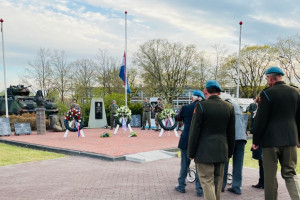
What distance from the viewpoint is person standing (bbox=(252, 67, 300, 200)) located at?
4195mm

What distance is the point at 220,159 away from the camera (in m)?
3.99

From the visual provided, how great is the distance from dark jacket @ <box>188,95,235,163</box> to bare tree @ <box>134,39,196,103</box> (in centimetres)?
3967

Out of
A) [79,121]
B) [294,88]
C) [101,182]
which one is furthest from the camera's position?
[79,121]

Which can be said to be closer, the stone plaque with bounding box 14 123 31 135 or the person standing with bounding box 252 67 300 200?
the person standing with bounding box 252 67 300 200

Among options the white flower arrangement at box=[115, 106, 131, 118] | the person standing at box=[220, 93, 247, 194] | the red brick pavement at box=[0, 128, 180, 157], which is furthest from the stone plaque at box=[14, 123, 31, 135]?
the person standing at box=[220, 93, 247, 194]

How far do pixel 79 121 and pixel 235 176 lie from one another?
1090cm

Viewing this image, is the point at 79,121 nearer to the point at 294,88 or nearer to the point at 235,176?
the point at 235,176

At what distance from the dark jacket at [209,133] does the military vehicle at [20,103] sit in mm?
20775

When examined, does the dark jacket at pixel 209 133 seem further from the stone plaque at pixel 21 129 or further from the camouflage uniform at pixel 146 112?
the camouflage uniform at pixel 146 112

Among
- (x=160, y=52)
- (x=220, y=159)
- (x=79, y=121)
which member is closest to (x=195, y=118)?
(x=220, y=159)

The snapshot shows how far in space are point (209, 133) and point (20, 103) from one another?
2117cm

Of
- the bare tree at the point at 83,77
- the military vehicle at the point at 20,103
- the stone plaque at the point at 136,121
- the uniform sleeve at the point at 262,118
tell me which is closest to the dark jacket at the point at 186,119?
the uniform sleeve at the point at 262,118

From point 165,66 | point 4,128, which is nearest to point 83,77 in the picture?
point 165,66

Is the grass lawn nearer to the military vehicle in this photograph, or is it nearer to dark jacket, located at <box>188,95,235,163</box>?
dark jacket, located at <box>188,95,235,163</box>
